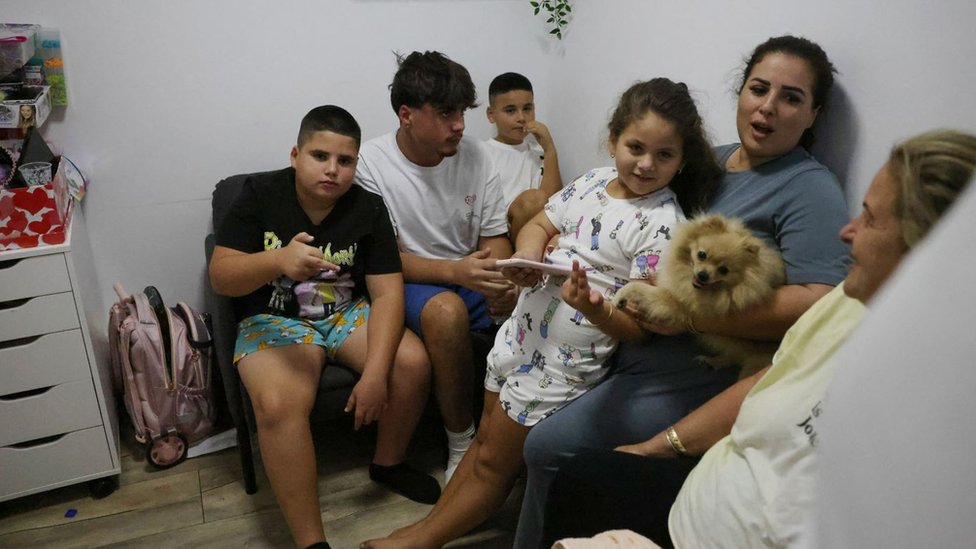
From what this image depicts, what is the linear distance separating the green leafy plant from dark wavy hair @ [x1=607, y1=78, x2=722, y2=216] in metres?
1.15

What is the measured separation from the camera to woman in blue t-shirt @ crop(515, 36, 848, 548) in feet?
4.26

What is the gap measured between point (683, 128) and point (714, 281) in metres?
0.37

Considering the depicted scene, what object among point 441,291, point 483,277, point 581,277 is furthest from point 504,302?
point 581,277

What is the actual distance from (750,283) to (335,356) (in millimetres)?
1139

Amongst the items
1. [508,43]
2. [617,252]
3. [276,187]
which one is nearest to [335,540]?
[276,187]

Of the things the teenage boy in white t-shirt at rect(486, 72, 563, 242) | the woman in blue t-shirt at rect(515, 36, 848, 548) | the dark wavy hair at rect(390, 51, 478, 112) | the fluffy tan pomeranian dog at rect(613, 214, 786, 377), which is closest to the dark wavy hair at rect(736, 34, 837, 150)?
the woman in blue t-shirt at rect(515, 36, 848, 548)

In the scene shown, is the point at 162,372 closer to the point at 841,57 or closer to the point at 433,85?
the point at 433,85

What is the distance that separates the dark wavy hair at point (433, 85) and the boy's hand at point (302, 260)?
0.63 meters

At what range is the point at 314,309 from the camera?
1882 mm

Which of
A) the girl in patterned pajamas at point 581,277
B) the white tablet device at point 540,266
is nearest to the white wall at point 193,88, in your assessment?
the girl in patterned pajamas at point 581,277

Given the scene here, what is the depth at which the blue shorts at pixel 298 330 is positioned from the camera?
1.75 m

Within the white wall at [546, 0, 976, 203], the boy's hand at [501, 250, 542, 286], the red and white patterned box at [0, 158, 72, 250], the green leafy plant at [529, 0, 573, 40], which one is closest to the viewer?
the white wall at [546, 0, 976, 203]

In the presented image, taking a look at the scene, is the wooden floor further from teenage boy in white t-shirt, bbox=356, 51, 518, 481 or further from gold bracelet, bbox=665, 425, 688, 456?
gold bracelet, bbox=665, 425, 688, 456

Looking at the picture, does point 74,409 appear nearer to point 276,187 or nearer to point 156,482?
point 156,482
